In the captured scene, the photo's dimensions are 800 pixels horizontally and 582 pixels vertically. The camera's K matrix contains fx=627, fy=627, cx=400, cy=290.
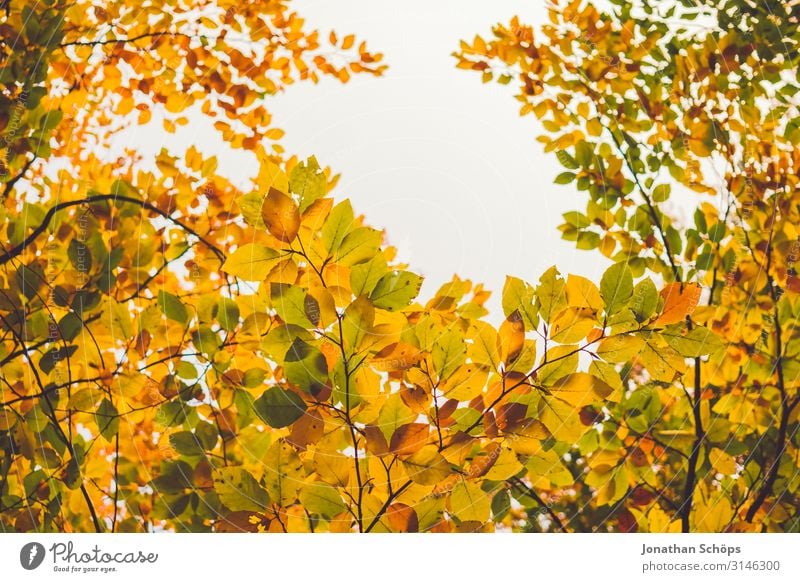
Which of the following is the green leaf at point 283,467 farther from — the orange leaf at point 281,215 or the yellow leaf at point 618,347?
the yellow leaf at point 618,347

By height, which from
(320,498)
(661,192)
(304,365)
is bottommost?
(320,498)

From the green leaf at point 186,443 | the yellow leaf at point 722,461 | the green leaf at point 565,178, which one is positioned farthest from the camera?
the green leaf at point 565,178

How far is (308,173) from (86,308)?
0.42 meters

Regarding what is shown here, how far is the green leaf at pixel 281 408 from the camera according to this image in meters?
0.62

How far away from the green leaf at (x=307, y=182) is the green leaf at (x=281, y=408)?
19 centimetres

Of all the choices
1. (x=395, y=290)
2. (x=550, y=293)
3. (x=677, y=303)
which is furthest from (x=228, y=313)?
(x=677, y=303)

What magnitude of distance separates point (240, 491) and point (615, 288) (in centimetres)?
46

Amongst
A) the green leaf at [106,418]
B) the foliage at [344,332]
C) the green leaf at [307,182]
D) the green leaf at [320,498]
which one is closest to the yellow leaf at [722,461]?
the foliage at [344,332]

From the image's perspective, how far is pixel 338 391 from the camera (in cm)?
63

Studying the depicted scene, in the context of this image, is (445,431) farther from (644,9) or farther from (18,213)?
(644,9)

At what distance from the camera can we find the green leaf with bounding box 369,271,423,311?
62cm

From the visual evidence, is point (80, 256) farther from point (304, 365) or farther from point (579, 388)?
point (579, 388)

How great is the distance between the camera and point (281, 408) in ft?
2.05
